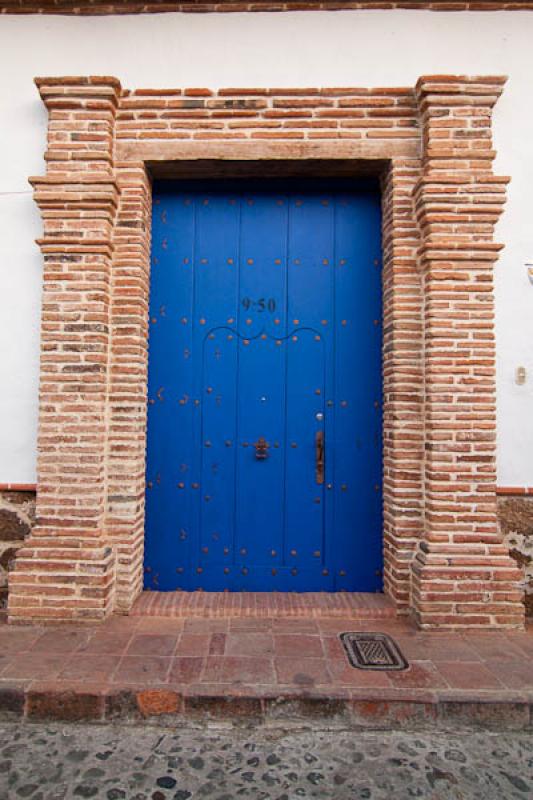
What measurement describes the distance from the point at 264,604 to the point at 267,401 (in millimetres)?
1426

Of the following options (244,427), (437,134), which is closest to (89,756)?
(244,427)

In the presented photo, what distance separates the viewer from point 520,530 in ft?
11.4

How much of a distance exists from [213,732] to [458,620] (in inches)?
64.7

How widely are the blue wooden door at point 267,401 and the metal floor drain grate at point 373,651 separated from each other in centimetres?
64

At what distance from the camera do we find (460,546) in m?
3.25

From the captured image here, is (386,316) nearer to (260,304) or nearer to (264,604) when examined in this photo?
(260,304)

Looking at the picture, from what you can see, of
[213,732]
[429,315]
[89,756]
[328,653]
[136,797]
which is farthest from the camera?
[429,315]

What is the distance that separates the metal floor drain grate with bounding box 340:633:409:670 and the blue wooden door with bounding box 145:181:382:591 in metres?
0.64

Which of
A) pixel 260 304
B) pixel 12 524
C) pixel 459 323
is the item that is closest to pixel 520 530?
pixel 459 323

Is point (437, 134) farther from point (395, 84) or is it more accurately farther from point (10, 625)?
point (10, 625)

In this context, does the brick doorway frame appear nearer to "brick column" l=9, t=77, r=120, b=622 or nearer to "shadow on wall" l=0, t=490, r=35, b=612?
"brick column" l=9, t=77, r=120, b=622

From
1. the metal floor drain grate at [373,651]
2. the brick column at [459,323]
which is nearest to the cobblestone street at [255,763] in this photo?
the metal floor drain grate at [373,651]

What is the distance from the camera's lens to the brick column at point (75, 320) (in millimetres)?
3340

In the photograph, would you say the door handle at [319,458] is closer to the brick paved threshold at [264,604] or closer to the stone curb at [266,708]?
the brick paved threshold at [264,604]
